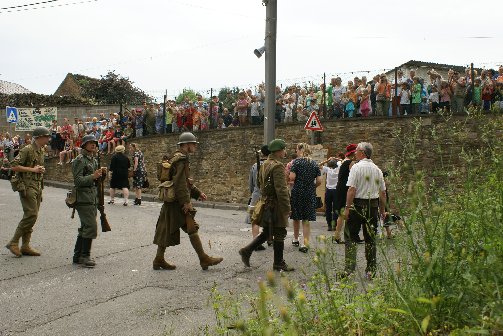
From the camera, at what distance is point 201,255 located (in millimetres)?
8523

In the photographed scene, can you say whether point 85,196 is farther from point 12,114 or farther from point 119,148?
point 12,114

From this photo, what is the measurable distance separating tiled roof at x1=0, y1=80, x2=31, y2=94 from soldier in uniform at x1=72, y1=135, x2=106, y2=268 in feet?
159

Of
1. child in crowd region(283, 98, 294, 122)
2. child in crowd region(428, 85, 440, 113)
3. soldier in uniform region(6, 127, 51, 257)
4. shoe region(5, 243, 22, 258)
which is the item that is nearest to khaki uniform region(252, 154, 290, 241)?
soldier in uniform region(6, 127, 51, 257)

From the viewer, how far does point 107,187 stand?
2667 cm

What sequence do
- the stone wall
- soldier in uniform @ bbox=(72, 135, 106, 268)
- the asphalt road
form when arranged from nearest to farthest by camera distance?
the asphalt road, soldier in uniform @ bbox=(72, 135, 106, 268), the stone wall

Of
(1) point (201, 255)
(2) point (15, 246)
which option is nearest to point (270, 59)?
(1) point (201, 255)

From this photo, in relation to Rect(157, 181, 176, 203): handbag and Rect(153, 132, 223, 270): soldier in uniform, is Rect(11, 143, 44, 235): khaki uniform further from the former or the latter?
Rect(157, 181, 176, 203): handbag

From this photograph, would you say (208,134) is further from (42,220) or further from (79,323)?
(79,323)

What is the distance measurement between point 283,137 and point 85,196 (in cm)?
1315

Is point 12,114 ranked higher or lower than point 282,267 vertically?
higher

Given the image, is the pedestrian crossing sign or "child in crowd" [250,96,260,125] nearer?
"child in crowd" [250,96,260,125]

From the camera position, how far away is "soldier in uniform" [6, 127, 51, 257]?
30.6ft

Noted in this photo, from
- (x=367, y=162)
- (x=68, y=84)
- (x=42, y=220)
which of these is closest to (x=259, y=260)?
(x=367, y=162)

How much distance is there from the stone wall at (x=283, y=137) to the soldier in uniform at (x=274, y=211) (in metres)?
9.62
